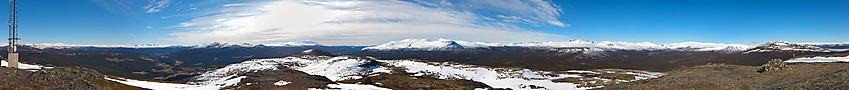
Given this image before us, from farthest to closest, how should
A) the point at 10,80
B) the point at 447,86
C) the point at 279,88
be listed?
1. the point at 447,86
2. the point at 279,88
3. the point at 10,80

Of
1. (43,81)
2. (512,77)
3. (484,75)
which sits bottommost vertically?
(484,75)

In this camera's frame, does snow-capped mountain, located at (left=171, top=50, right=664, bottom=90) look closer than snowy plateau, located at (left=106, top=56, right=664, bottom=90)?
No

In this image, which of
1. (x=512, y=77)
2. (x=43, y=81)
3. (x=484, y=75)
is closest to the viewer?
(x=43, y=81)

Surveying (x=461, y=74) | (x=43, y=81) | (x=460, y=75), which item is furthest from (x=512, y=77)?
(x=43, y=81)

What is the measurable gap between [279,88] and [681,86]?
1668 inches

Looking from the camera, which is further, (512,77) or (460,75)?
(460,75)

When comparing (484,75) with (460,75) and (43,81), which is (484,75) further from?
(43,81)

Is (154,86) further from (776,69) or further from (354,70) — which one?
(776,69)

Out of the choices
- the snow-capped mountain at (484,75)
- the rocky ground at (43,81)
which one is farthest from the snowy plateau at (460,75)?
the rocky ground at (43,81)

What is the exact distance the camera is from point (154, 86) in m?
40.8

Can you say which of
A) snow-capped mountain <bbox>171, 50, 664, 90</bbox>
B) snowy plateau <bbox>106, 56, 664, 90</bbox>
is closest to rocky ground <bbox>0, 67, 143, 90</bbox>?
snowy plateau <bbox>106, 56, 664, 90</bbox>

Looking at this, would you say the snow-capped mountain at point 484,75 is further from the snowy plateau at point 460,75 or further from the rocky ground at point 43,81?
the rocky ground at point 43,81

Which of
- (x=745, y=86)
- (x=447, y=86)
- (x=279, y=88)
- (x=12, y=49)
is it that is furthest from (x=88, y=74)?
(x=745, y=86)

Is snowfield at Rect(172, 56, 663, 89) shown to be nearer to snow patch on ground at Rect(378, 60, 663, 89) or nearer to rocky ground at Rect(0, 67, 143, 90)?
snow patch on ground at Rect(378, 60, 663, 89)
